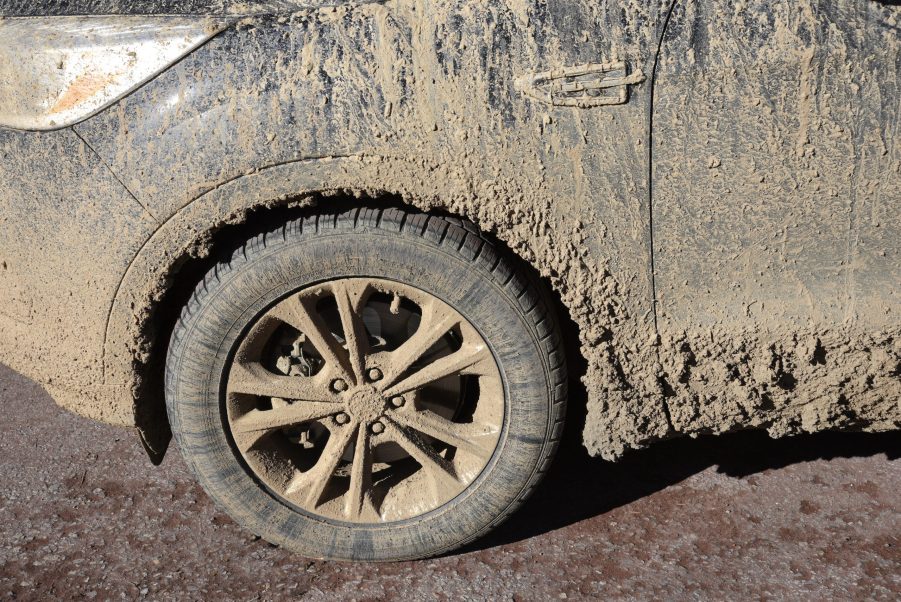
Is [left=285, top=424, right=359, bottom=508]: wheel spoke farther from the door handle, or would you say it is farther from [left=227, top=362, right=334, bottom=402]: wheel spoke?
the door handle

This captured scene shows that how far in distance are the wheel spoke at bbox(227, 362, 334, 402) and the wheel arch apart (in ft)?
0.87

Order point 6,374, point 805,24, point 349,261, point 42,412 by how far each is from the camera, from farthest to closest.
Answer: point 6,374 → point 42,412 → point 349,261 → point 805,24

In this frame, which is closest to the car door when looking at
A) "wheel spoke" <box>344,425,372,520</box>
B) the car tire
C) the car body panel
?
the car tire

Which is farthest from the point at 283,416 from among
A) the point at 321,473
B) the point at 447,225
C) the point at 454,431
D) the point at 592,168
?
the point at 592,168

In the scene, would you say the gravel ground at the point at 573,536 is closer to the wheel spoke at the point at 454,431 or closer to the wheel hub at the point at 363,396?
the wheel hub at the point at 363,396

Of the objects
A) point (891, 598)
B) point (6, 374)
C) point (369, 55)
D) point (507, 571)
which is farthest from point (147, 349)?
point (891, 598)

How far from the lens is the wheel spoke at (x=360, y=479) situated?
2.44 meters

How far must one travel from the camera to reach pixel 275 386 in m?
2.39

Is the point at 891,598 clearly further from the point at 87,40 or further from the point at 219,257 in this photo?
the point at 87,40

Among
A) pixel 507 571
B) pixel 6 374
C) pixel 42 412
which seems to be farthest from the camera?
pixel 6 374

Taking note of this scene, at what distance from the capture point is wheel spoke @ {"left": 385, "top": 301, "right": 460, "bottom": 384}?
2305 millimetres

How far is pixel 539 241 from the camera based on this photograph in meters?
2.15

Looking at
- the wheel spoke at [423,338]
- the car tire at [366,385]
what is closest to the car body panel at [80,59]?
the car tire at [366,385]

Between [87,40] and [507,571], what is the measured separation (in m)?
1.83
